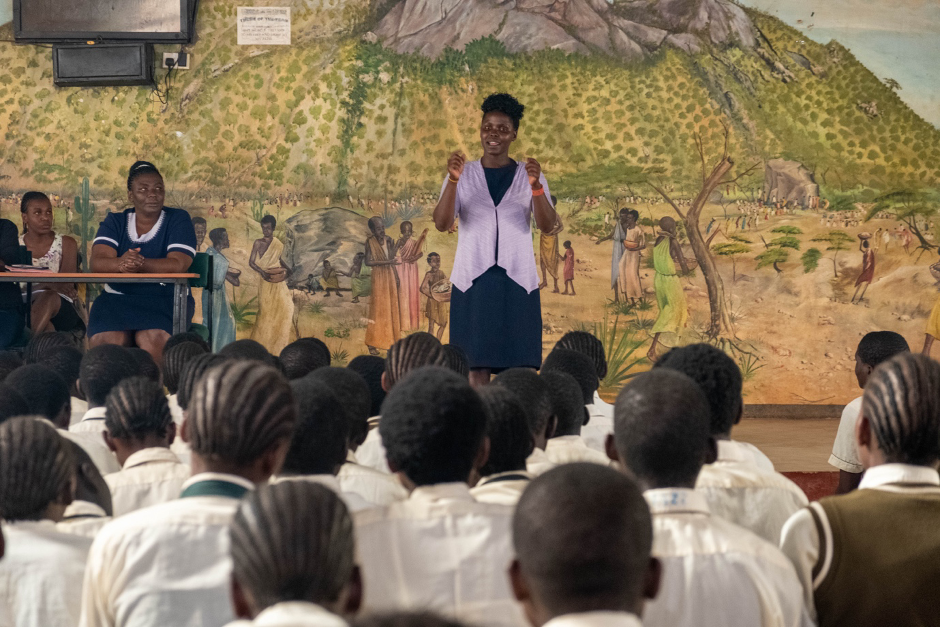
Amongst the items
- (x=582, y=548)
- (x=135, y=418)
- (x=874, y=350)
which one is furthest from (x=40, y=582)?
(x=874, y=350)

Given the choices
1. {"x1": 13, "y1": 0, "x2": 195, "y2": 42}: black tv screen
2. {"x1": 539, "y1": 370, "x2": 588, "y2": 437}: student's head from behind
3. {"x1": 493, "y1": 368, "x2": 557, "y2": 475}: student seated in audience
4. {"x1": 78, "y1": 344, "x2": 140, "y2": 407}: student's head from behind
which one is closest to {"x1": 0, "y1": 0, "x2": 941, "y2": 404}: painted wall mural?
{"x1": 13, "y1": 0, "x2": 195, "y2": 42}: black tv screen

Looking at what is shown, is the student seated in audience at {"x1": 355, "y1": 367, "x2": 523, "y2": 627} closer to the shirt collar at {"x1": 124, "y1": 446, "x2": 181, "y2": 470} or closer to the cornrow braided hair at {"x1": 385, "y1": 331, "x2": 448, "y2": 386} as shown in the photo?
the shirt collar at {"x1": 124, "y1": 446, "x2": 181, "y2": 470}

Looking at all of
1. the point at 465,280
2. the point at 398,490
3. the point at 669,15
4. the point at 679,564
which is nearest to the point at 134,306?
the point at 465,280

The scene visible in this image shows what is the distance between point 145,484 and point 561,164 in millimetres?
6504

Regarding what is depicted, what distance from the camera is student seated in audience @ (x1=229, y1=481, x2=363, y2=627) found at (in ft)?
3.73

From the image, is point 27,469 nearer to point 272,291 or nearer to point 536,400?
point 536,400

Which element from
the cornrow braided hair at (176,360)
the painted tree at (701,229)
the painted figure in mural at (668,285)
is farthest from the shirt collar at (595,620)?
the painted tree at (701,229)

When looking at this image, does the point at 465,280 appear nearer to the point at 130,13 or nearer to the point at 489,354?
the point at 489,354

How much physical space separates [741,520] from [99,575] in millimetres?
1312

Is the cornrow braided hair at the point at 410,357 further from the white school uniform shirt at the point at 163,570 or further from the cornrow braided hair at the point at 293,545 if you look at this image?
the cornrow braided hair at the point at 293,545

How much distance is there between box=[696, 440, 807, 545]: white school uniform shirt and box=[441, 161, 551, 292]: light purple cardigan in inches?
84.9

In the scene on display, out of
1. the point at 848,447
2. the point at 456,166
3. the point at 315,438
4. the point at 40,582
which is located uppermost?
the point at 456,166

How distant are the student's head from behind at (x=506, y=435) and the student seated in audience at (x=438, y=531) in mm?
272

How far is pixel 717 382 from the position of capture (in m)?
2.39
